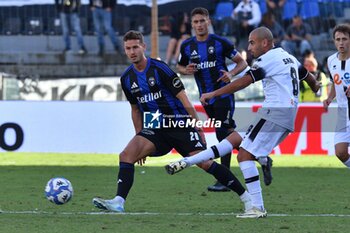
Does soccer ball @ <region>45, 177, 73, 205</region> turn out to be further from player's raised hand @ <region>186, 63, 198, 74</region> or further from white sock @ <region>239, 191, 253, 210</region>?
player's raised hand @ <region>186, 63, 198, 74</region>

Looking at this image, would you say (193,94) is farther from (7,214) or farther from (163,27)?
(7,214)

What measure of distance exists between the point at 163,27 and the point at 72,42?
2.15 metres

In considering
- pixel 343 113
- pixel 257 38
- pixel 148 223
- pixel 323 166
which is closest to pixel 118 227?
pixel 148 223

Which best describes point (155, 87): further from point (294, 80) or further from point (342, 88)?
point (342, 88)

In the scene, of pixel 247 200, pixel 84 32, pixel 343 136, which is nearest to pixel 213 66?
pixel 343 136

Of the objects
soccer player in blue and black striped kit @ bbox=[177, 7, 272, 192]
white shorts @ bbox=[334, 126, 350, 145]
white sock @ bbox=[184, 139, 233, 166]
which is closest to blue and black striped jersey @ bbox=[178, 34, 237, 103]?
soccer player in blue and black striped kit @ bbox=[177, 7, 272, 192]

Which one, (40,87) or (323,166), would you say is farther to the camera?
(40,87)

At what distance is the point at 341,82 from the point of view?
10969 mm

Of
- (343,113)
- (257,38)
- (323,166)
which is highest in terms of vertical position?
(257,38)

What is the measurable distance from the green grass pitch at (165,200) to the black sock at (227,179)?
10.7 inches

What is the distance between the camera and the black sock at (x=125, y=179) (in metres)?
9.61

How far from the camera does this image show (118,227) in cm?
847

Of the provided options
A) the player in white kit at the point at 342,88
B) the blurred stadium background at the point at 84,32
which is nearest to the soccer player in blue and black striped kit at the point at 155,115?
the player in white kit at the point at 342,88

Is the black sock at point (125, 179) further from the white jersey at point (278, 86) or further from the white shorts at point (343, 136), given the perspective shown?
the white shorts at point (343, 136)
